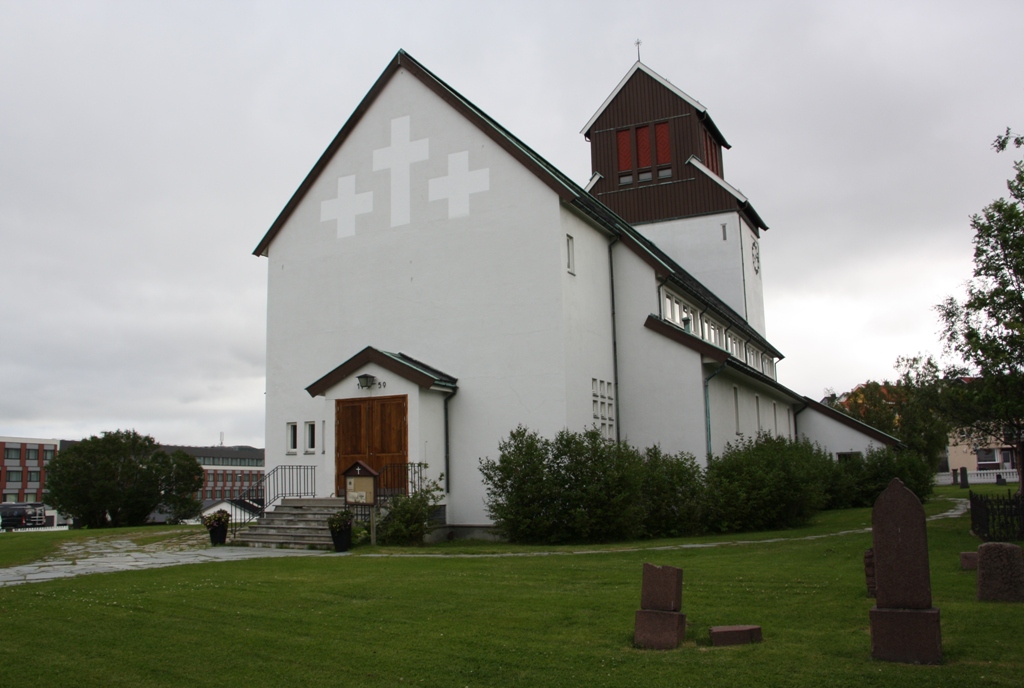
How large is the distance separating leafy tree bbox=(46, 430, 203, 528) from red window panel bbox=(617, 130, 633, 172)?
41.5m

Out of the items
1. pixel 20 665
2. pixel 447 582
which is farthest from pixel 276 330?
pixel 20 665

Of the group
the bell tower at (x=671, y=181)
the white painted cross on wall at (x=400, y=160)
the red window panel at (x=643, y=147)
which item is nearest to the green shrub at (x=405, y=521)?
the white painted cross on wall at (x=400, y=160)

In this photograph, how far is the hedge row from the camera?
19422 millimetres

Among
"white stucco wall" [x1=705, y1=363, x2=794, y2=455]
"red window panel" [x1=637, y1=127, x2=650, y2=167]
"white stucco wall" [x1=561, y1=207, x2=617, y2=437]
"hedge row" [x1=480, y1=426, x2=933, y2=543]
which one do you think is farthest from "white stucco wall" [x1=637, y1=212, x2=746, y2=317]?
"hedge row" [x1=480, y1=426, x2=933, y2=543]

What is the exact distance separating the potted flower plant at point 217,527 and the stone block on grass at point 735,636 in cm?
1524

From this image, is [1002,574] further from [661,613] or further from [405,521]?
[405,521]

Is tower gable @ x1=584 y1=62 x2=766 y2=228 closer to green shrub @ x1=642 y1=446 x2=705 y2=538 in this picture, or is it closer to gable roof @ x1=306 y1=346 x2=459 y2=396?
gable roof @ x1=306 y1=346 x2=459 y2=396

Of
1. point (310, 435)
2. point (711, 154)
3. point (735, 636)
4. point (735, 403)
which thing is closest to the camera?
point (735, 636)

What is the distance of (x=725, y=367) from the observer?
2488 centimetres

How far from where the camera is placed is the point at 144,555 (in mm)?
17766

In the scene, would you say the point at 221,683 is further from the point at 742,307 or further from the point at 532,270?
the point at 742,307

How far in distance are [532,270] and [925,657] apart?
16.2 meters

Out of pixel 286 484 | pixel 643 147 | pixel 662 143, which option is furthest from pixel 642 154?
pixel 286 484

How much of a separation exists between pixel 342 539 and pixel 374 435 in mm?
3666
